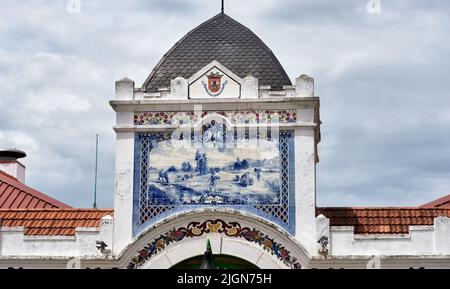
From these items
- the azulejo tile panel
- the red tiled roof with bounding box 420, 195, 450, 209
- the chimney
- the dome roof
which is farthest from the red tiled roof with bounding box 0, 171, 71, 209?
the red tiled roof with bounding box 420, 195, 450, 209

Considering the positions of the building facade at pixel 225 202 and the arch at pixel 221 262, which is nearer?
the building facade at pixel 225 202

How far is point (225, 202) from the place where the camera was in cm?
2131

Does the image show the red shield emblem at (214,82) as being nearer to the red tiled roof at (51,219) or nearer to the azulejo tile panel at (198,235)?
the azulejo tile panel at (198,235)

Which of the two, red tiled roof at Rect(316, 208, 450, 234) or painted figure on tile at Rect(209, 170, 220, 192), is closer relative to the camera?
painted figure on tile at Rect(209, 170, 220, 192)

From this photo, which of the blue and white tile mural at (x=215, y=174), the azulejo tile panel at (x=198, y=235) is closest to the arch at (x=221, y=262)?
the azulejo tile panel at (x=198, y=235)

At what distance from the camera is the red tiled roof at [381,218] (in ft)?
70.5

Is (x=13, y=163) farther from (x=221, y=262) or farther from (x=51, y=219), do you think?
(x=221, y=262)

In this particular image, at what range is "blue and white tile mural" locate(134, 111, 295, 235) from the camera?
69.7 ft

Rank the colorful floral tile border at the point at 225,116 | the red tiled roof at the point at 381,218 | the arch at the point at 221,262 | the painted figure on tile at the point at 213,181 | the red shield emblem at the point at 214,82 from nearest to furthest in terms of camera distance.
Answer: the arch at the point at 221,262 < the painted figure on tile at the point at 213,181 < the red tiled roof at the point at 381,218 < the colorful floral tile border at the point at 225,116 < the red shield emblem at the point at 214,82

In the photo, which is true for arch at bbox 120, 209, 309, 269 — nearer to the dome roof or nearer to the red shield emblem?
the red shield emblem

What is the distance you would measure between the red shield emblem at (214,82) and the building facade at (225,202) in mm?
23

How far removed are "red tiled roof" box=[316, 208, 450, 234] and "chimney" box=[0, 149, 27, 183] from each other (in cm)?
1455
